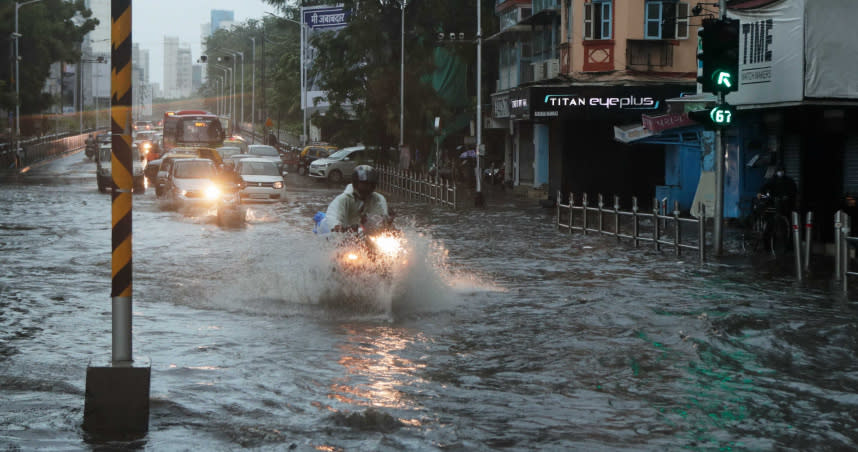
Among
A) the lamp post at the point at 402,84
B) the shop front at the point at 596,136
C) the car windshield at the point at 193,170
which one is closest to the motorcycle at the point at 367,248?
the car windshield at the point at 193,170

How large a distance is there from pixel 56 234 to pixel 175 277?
27.7ft

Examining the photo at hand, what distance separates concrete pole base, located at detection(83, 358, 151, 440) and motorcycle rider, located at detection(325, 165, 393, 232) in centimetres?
502

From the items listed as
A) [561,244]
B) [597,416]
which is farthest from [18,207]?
[597,416]

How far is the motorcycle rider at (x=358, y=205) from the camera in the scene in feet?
40.1

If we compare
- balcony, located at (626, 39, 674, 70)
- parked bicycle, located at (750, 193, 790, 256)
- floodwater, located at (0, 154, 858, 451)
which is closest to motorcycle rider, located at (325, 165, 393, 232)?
floodwater, located at (0, 154, 858, 451)

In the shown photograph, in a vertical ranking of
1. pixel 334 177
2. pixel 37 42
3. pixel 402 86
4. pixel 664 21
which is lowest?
pixel 334 177

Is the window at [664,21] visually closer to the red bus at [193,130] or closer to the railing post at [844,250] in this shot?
the railing post at [844,250]

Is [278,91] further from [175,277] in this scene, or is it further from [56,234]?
[175,277]

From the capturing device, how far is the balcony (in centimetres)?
3669

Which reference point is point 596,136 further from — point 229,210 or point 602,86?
point 229,210

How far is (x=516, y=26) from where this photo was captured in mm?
44656

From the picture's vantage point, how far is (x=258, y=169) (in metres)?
37.4

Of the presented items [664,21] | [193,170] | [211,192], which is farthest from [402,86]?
[211,192]

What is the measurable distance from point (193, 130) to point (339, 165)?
1248 cm
